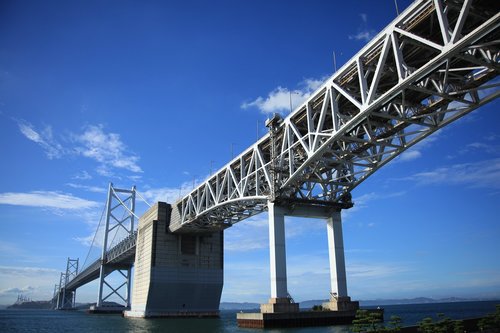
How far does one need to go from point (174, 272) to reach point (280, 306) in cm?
3780

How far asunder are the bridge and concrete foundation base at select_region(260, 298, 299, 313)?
0.09m

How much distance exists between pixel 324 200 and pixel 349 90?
13911mm

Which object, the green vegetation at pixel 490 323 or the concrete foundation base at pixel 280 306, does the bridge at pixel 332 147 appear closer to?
the concrete foundation base at pixel 280 306

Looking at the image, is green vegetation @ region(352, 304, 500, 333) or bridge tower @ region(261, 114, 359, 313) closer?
green vegetation @ region(352, 304, 500, 333)

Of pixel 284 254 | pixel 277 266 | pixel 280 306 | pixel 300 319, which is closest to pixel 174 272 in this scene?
pixel 284 254

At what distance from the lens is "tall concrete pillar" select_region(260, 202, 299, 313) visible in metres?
37.1

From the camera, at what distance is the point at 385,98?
88.0ft

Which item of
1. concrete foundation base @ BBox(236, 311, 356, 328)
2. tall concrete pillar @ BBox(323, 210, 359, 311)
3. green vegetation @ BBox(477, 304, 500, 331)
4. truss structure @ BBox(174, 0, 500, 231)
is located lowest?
concrete foundation base @ BBox(236, 311, 356, 328)

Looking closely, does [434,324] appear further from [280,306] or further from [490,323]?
[280,306]

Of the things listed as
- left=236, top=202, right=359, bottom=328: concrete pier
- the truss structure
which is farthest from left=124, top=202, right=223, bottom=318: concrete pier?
left=236, top=202, right=359, bottom=328: concrete pier

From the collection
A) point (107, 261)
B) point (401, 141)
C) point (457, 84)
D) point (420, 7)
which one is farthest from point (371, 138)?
point (107, 261)

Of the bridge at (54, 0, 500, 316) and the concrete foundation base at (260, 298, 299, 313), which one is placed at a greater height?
the bridge at (54, 0, 500, 316)

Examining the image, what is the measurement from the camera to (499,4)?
23703 millimetres

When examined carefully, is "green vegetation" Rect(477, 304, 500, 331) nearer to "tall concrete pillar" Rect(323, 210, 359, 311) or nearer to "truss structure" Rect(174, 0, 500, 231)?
"truss structure" Rect(174, 0, 500, 231)
